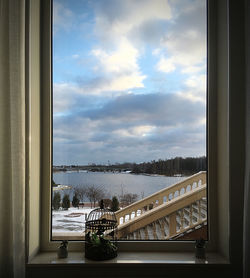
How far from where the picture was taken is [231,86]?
159cm

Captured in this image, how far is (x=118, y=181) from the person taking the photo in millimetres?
1832

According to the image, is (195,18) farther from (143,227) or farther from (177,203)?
(143,227)

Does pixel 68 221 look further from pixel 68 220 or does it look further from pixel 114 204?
pixel 114 204

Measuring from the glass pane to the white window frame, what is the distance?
0.15 feet

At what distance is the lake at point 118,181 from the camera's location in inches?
71.4

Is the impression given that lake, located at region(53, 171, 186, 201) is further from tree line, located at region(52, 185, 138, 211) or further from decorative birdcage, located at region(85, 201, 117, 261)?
decorative birdcage, located at region(85, 201, 117, 261)

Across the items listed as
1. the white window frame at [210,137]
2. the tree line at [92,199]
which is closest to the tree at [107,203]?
the tree line at [92,199]

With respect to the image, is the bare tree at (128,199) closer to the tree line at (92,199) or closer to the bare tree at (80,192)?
the tree line at (92,199)

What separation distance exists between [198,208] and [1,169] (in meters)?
1.19

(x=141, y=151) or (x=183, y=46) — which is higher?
(x=183, y=46)

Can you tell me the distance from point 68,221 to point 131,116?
2.57ft

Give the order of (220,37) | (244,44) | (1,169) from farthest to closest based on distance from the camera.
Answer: (220,37) < (244,44) < (1,169)

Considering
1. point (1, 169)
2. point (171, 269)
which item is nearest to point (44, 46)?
point (1, 169)

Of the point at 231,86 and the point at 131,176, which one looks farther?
the point at 131,176
